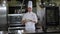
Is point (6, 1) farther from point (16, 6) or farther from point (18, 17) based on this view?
point (18, 17)

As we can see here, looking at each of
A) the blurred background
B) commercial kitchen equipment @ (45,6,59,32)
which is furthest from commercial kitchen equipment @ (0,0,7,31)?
commercial kitchen equipment @ (45,6,59,32)

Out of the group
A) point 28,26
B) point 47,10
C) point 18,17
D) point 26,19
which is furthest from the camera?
point 18,17

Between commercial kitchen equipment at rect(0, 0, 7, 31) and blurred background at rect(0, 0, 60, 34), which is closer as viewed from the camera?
blurred background at rect(0, 0, 60, 34)

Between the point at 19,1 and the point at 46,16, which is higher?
the point at 19,1

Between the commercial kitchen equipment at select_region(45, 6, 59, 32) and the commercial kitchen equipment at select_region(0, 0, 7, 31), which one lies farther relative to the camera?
the commercial kitchen equipment at select_region(0, 0, 7, 31)

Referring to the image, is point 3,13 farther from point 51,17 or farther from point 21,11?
point 51,17

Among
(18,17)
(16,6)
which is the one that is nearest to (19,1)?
(16,6)

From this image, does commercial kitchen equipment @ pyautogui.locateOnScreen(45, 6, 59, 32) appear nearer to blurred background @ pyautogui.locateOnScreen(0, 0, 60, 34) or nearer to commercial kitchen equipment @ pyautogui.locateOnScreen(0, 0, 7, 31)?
blurred background @ pyautogui.locateOnScreen(0, 0, 60, 34)

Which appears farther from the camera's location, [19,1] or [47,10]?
[19,1]

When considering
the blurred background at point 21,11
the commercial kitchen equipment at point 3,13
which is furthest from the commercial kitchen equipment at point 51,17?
the commercial kitchen equipment at point 3,13

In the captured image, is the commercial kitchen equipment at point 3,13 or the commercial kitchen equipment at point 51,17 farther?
the commercial kitchen equipment at point 3,13

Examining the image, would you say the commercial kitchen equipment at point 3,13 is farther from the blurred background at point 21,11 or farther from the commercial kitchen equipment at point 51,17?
the commercial kitchen equipment at point 51,17

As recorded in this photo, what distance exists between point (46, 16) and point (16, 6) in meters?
0.54

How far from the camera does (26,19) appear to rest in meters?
1.43
